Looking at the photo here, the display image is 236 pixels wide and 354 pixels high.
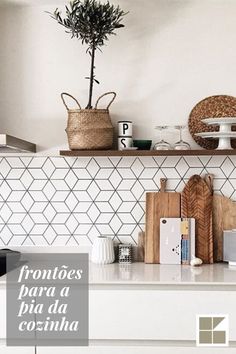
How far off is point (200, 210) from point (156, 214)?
26cm

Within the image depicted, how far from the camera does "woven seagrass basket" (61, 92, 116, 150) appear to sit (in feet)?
9.22

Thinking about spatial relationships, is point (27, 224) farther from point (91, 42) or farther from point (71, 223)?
point (91, 42)

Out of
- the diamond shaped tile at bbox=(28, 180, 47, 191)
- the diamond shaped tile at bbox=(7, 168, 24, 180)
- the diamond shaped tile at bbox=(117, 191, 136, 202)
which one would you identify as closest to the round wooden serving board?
the diamond shaped tile at bbox=(117, 191, 136, 202)

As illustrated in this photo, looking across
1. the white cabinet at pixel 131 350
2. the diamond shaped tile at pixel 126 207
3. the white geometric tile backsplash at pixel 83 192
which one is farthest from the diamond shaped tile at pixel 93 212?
the white cabinet at pixel 131 350

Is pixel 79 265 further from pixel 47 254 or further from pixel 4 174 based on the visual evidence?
pixel 4 174

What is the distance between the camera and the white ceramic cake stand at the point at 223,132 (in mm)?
2744

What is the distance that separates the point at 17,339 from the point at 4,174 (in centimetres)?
104

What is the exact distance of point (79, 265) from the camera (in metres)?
2.84

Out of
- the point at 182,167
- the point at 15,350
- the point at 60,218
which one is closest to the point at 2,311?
the point at 15,350

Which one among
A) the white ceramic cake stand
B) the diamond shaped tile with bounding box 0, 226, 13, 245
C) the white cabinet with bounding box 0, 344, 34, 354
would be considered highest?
the white ceramic cake stand

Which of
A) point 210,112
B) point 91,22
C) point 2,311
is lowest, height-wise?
point 2,311

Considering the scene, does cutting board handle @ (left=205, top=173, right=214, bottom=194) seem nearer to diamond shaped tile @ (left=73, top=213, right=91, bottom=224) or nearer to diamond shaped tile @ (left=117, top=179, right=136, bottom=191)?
diamond shaped tile @ (left=117, top=179, right=136, bottom=191)

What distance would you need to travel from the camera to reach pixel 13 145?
2604 mm

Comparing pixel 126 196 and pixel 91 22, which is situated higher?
pixel 91 22
